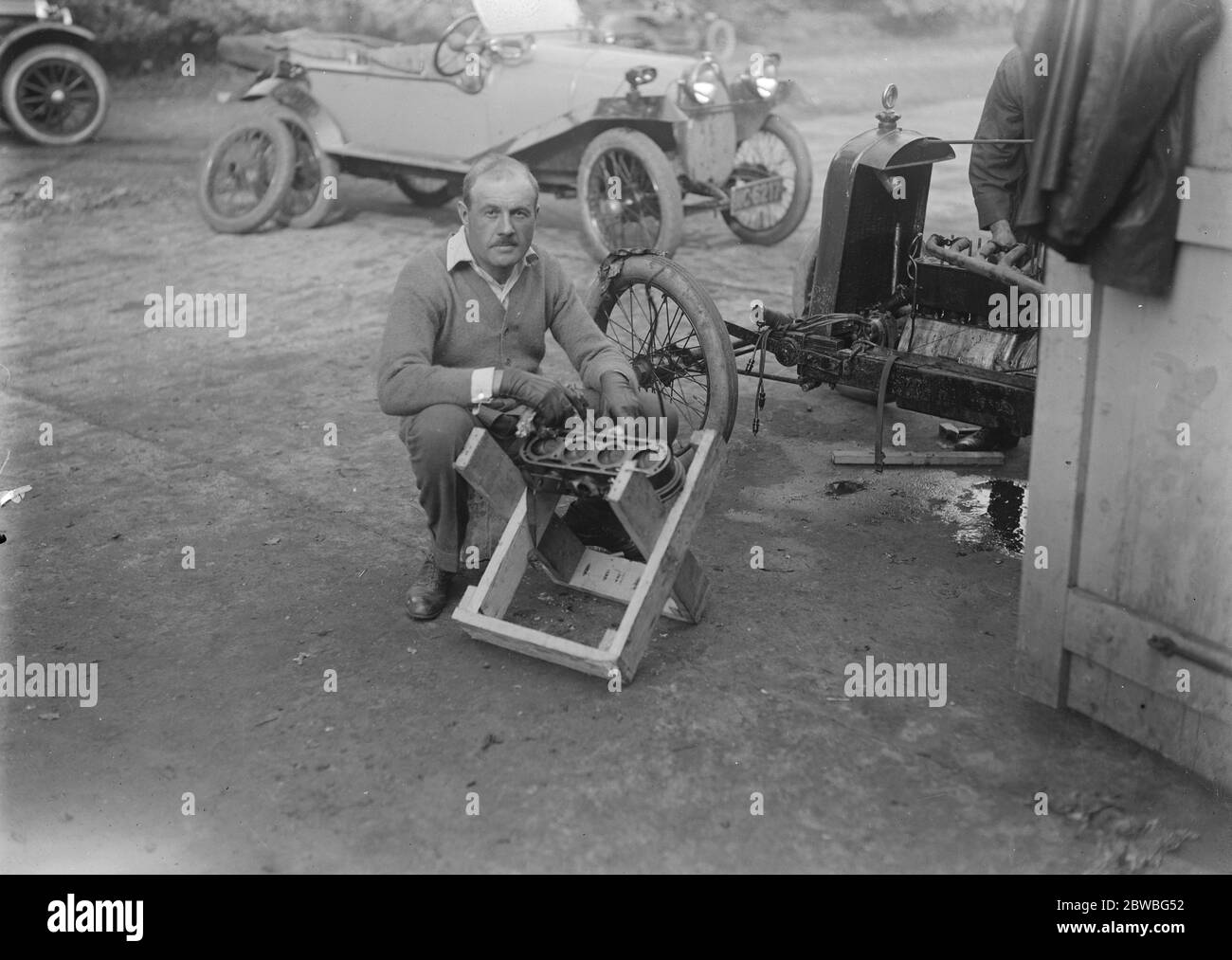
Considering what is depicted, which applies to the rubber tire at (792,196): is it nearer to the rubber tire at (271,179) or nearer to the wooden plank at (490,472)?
the rubber tire at (271,179)

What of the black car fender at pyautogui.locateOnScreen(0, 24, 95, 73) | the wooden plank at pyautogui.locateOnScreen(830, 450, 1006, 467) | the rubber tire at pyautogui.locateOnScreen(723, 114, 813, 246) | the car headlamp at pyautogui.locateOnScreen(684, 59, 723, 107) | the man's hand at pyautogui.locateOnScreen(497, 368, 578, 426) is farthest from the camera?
the black car fender at pyautogui.locateOnScreen(0, 24, 95, 73)

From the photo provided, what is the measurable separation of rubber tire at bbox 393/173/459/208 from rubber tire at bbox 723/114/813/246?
226 centimetres

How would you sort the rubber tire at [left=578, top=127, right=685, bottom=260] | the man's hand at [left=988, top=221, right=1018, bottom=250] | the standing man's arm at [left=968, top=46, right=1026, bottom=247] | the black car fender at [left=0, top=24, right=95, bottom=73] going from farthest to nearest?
the black car fender at [left=0, top=24, right=95, bottom=73], the rubber tire at [left=578, top=127, right=685, bottom=260], the standing man's arm at [left=968, top=46, right=1026, bottom=247], the man's hand at [left=988, top=221, right=1018, bottom=250]

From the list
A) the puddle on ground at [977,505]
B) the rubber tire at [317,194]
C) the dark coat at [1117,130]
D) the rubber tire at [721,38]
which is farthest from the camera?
the rubber tire at [721,38]

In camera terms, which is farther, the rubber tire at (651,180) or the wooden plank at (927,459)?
the rubber tire at (651,180)

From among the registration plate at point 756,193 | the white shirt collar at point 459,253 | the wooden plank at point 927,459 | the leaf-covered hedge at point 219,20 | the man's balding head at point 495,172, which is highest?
the leaf-covered hedge at point 219,20

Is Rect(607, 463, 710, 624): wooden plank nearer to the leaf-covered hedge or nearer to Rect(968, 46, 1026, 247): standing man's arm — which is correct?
Rect(968, 46, 1026, 247): standing man's arm

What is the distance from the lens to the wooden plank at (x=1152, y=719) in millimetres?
3074

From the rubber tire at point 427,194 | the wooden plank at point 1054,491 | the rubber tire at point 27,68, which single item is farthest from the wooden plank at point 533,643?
the rubber tire at point 27,68

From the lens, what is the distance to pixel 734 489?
16.3 feet

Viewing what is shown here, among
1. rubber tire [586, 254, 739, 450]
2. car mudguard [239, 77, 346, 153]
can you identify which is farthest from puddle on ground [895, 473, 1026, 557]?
car mudguard [239, 77, 346, 153]

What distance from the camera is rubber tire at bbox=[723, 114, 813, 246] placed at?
8.41 meters

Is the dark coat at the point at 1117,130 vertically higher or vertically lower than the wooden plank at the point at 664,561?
higher

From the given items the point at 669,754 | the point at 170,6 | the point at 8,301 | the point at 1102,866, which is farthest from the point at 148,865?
the point at 170,6
